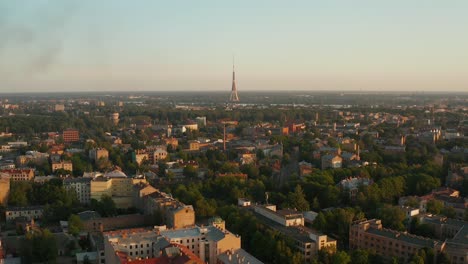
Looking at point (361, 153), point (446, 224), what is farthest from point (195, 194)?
point (361, 153)

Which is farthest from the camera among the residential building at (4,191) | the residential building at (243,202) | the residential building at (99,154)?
the residential building at (99,154)

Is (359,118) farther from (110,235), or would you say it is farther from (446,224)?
(110,235)

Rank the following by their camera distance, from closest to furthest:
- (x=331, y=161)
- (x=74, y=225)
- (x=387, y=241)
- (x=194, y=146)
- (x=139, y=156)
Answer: (x=387, y=241) < (x=74, y=225) < (x=331, y=161) < (x=139, y=156) < (x=194, y=146)

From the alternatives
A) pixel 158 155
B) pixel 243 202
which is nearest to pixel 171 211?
pixel 243 202

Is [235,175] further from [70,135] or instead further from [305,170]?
[70,135]

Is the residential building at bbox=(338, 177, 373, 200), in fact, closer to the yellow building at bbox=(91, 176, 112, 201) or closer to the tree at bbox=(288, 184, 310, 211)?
the tree at bbox=(288, 184, 310, 211)

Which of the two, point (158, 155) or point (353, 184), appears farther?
point (158, 155)

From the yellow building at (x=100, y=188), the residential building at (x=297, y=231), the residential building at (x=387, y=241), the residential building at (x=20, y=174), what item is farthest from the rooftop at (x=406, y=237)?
the residential building at (x=20, y=174)

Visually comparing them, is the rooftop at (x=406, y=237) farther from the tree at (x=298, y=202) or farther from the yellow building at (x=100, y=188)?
the yellow building at (x=100, y=188)

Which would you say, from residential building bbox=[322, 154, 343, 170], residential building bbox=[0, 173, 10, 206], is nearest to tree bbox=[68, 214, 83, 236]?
residential building bbox=[0, 173, 10, 206]
